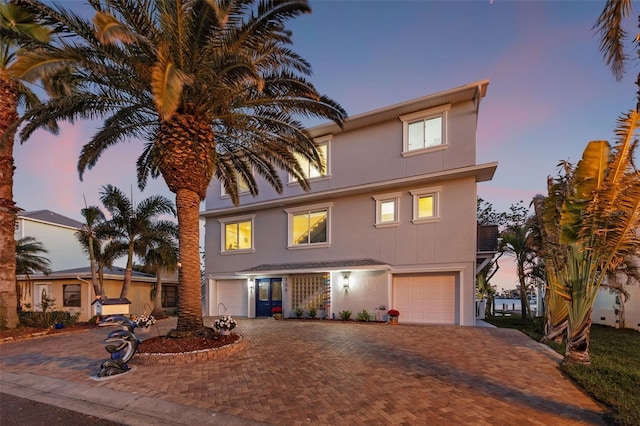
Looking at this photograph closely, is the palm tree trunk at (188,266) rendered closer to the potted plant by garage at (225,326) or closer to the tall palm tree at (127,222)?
the potted plant by garage at (225,326)

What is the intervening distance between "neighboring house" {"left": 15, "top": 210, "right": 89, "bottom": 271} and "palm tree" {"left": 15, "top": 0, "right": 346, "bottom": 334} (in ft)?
77.8

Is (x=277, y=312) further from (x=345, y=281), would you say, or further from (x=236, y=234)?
(x=236, y=234)

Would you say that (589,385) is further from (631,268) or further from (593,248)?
(631,268)

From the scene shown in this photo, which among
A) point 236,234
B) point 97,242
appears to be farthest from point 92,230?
point 236,234

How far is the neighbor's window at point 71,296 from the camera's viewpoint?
21.3 metres

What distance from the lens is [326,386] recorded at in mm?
5828

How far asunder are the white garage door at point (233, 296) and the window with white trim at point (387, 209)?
9196 mm

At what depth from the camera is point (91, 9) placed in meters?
7.42

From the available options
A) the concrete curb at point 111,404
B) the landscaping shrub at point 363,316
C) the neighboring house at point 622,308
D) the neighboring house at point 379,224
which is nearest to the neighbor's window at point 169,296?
the neighboring house at point 379,224

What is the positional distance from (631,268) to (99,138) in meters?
21.4

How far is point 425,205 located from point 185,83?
11.1 metres

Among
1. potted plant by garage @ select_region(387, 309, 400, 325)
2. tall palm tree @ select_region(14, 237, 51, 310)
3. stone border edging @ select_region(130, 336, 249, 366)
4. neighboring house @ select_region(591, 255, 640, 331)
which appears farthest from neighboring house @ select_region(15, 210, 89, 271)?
neighboring house @ select_region(591, 255, 640, 331)

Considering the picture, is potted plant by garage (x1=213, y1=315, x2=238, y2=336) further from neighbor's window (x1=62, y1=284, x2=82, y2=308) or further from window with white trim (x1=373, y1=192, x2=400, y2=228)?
neighbor's window (x1=62, y1=284, x2=82, y2=308)

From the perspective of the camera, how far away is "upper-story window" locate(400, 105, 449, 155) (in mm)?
14180
